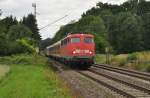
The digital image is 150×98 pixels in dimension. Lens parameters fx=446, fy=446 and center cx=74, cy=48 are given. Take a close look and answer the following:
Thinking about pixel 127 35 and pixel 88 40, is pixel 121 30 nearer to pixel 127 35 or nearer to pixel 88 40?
pixel 127 35

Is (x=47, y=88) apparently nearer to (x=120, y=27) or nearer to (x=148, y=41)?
(x=148, y=41)

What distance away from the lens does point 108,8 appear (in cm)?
17500

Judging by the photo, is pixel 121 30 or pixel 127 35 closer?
pixel 127 35

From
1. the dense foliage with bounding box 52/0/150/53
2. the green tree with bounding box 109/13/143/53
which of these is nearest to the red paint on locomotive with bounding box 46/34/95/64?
the dense foliage with bounding box 52/0/150/53

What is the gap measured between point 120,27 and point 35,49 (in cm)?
8161

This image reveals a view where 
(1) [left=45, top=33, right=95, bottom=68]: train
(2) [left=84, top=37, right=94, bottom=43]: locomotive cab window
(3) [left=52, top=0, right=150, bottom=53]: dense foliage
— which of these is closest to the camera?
(1) [left=45, top=33, right=95, bottom=68]: train

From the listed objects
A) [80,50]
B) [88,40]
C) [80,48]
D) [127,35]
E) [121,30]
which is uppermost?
[121,30]

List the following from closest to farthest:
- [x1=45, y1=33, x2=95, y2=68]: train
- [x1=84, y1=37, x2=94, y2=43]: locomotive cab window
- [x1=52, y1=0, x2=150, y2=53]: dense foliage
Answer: [x1=45, y1=33, x2=95, y2=68]: train
[x1=84, y1=37, x2=94, y2=43]: locomotive cab window
[x1=52, y1=0, x2=150, y2=53]: dense foliage

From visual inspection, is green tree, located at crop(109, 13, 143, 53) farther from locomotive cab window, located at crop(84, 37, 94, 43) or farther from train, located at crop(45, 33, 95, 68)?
train, located at crop(45, 33, 95, 68)

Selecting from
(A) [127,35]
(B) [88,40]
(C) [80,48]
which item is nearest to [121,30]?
(A) [127,35]

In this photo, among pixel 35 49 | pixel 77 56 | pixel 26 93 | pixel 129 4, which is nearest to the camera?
pixel 26 93

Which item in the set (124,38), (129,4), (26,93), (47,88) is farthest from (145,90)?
(129,4)

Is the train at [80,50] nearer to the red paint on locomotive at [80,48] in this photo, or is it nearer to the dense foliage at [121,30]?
the red paint on locomotive at [80,48]

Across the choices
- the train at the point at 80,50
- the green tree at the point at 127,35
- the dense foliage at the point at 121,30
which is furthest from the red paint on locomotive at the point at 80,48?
the green tree at the point at 127,35
